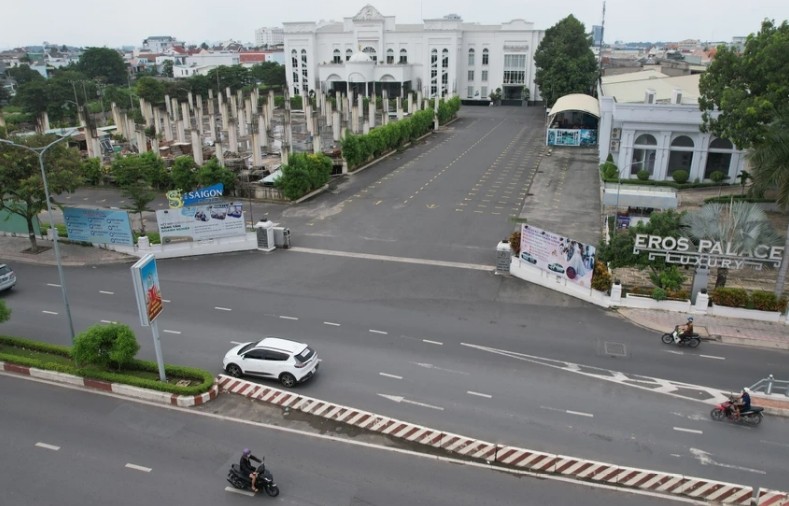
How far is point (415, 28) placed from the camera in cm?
11206

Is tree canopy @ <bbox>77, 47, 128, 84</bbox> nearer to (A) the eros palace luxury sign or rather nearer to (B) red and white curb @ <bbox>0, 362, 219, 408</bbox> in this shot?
(B) red and white curb @ <bbox>0, 362, 219, 408</bbox>

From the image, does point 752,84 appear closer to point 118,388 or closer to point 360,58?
point 118,388

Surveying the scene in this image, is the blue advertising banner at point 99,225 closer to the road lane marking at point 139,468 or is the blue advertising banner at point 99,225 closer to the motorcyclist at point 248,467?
the road lane marking at point 139,468

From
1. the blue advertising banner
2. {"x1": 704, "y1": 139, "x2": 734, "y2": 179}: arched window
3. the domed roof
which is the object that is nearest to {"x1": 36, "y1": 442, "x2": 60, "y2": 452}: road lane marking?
the blue advertising banner

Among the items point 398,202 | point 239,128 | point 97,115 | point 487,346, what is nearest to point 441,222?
point 398,202

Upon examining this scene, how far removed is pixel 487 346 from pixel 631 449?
295 inches

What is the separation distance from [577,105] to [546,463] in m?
58.5

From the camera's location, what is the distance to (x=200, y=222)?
35.1 metres

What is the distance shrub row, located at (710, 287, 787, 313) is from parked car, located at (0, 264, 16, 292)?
33406mm

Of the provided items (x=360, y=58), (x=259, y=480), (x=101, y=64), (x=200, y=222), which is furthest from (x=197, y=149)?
(x=101, y=64)

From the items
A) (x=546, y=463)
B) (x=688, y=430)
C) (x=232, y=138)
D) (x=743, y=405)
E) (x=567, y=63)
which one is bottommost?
(x=688, y=430)

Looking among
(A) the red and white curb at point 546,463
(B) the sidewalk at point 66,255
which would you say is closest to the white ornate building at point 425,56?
(B) the sidewalk at point 66,255

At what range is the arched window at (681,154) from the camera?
1924 inches

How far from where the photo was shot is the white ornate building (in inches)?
4154
